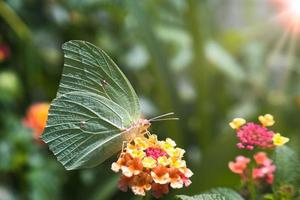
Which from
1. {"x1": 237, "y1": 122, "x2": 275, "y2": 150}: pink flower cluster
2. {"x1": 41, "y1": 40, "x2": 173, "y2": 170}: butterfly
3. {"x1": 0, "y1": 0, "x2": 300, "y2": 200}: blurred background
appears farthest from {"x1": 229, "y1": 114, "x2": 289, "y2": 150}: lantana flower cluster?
{"x1": 0, "y1": 0, "x2": 300, "y2": 200}: blurred background

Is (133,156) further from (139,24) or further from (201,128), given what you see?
(201,128)

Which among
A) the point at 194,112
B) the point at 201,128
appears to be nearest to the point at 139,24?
the point at 201,128

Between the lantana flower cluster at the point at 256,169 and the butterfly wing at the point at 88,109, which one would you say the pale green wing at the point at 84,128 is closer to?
the butterfly wing at the point at 88,109

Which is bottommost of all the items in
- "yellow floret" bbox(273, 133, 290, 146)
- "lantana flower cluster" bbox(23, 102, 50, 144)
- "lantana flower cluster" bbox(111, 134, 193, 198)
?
"lantana flower cluster" bbox(111, 134, 193, 198)

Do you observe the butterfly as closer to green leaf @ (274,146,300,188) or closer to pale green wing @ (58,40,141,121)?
pale green wing @ (58,40,141,121)

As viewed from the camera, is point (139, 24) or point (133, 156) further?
point (139, 24)

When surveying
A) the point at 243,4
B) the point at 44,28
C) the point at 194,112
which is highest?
the point at 243,4
